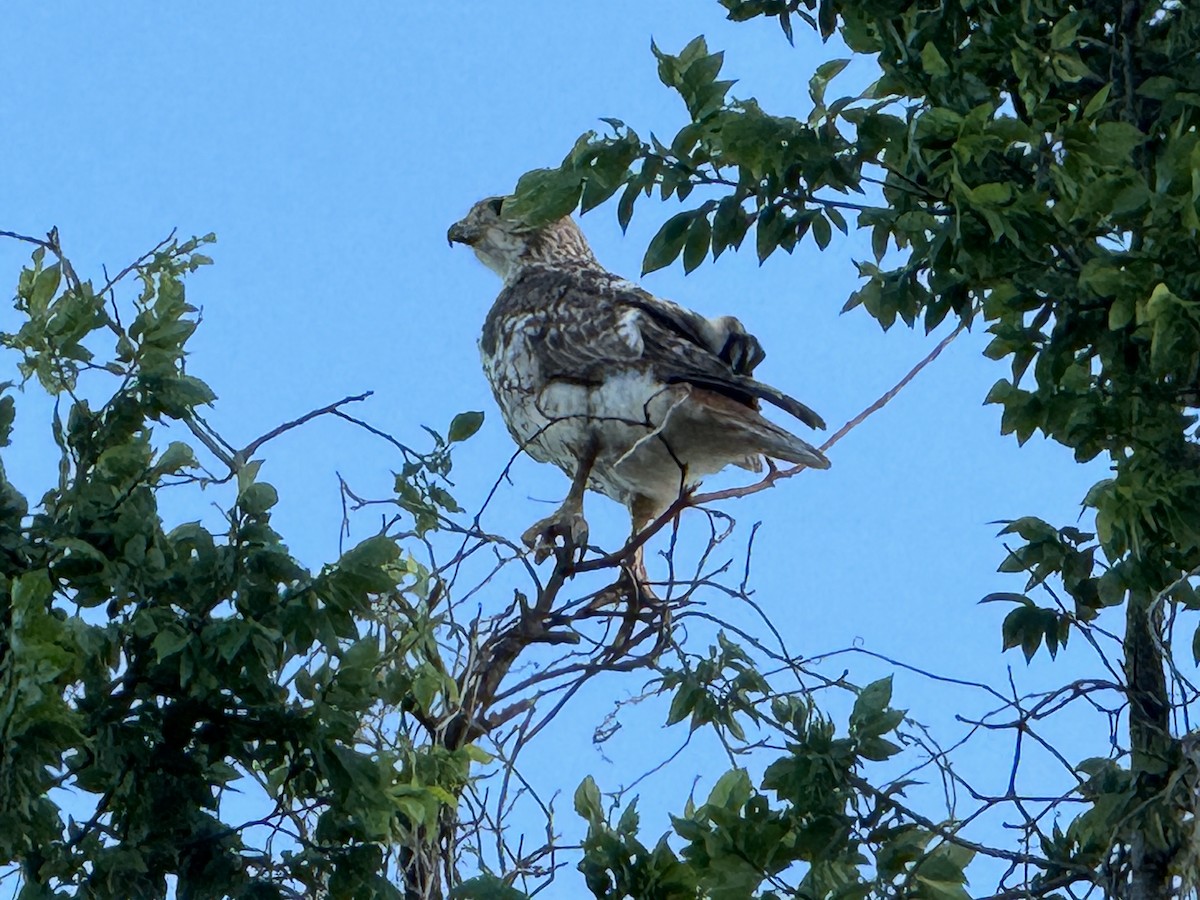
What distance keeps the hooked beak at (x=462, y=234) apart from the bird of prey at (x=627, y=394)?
644 millimetres

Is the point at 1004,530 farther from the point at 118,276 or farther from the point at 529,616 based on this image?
the point at 118,276

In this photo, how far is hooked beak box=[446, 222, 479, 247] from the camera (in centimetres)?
710

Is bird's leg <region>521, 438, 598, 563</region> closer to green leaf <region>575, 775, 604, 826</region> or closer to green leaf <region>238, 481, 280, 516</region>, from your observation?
green leaf <region>575, 775, 604, 826</region>

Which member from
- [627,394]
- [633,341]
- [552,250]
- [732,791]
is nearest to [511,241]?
[552,250]

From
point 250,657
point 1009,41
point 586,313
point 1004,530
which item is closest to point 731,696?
point 1004,530

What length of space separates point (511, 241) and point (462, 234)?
214mm

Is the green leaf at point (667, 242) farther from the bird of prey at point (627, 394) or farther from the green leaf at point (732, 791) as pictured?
the bird of prey at point (627, 394)

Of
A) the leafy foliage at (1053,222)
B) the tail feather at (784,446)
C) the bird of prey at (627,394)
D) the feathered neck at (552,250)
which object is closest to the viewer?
the leafy foliage at (1053,222)

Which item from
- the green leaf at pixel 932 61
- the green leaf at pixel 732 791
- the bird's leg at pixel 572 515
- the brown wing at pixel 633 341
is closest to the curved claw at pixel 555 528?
the bird's leg at pixel 572 515

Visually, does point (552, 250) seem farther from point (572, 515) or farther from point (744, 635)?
point (744, 635)

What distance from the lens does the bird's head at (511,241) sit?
696 centimetres

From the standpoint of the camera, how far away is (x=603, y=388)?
580 centimetres

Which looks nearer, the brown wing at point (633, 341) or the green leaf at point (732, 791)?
the green leaf at point (732, 791)

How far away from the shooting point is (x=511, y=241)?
7020 mm
